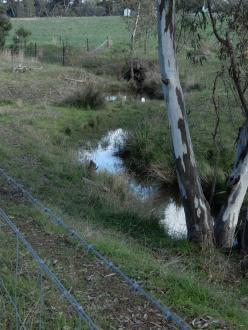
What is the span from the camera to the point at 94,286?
17.0ft

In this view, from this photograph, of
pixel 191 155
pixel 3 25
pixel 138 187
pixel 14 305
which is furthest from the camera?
pixel 3 25

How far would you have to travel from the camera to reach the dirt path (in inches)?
185

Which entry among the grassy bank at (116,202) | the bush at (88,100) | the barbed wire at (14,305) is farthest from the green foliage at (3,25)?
the barbed wire at (14,305)

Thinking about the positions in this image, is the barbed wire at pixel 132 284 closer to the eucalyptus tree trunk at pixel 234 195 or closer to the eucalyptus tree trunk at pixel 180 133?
the eucalyptus tree trunk at pixel 180 133

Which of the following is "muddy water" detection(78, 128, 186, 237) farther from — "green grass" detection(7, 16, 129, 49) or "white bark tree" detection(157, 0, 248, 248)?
"green grass" detection(7, 16, 129, 49)

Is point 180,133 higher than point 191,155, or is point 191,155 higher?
point 180,133

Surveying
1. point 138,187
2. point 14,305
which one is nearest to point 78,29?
point 138,187

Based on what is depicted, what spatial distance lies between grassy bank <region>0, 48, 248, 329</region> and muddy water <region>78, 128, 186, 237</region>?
34 centimetres

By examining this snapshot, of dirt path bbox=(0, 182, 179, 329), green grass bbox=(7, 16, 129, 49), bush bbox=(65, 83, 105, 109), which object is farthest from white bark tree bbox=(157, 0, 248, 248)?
green grass bbox=(7, 16, 129, 49)

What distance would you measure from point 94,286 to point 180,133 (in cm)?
318

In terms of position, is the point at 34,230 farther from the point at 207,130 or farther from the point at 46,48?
the point at 46,48

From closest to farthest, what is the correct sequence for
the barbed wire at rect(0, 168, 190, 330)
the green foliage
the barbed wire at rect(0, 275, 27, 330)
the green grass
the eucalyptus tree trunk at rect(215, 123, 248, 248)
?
1. the barbed wire at rect(0, 168, 190, 330)
2. the barbed wire at rect(0, 275, 27, 330)
3. the eucalyptus tree trunk at rect(215, 123, 248, 248)
4. the green foliage
5. the green grass

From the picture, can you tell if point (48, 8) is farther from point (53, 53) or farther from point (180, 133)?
Result: point (180, 133)

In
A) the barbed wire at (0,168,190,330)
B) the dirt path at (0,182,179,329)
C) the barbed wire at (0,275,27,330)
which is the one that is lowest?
the dirt path at (0,182,179,329)
